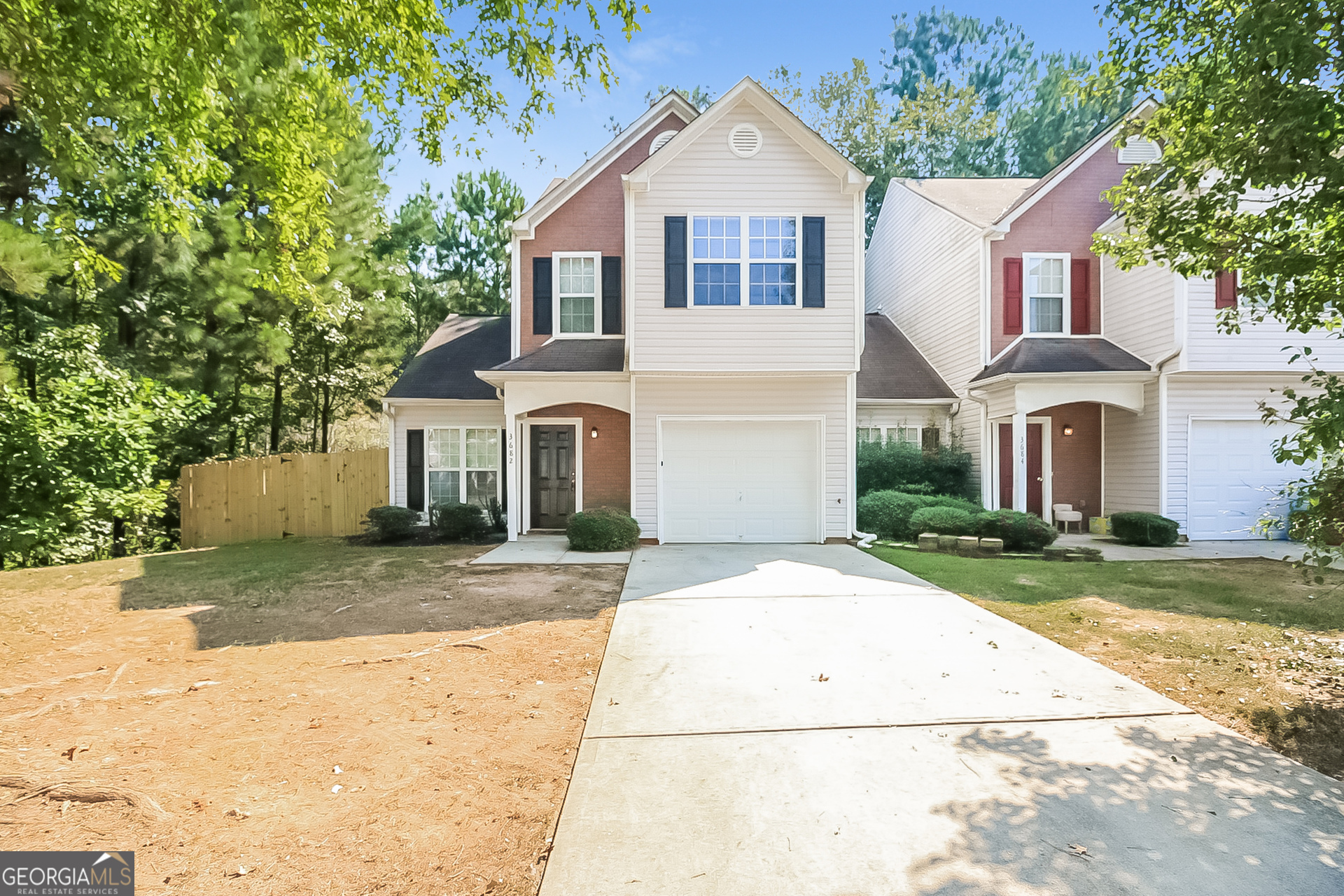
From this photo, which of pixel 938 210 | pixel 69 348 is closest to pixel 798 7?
pixel 938 210

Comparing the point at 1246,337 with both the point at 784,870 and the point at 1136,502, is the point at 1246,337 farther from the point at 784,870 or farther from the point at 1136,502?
the point at 784,870

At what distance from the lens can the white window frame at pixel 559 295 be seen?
13000mm

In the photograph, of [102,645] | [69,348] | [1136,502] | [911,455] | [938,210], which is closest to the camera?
[102,645]

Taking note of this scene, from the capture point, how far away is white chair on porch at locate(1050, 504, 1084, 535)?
13.2 m

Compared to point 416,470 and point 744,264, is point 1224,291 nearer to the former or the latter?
point 744,264

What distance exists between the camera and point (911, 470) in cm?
1404

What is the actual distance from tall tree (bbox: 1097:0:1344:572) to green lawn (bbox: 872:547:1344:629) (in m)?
3.30

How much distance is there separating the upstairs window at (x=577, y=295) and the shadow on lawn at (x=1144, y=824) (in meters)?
10.8

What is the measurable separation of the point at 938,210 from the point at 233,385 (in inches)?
721

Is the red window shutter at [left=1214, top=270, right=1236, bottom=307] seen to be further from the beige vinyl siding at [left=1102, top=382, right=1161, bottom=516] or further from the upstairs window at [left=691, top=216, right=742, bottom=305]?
the upstairs window at [left=691, top=216, right=742, bottom=305]

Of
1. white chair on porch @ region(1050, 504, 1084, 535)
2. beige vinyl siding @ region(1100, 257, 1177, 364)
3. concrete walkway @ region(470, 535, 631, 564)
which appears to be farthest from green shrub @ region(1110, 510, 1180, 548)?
concrete walkway @ region(470, 535, 631, 564)

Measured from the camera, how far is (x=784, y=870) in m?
2.60

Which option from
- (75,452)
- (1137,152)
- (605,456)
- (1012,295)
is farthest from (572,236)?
(1137,152)

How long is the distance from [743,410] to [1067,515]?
701 centimetres
